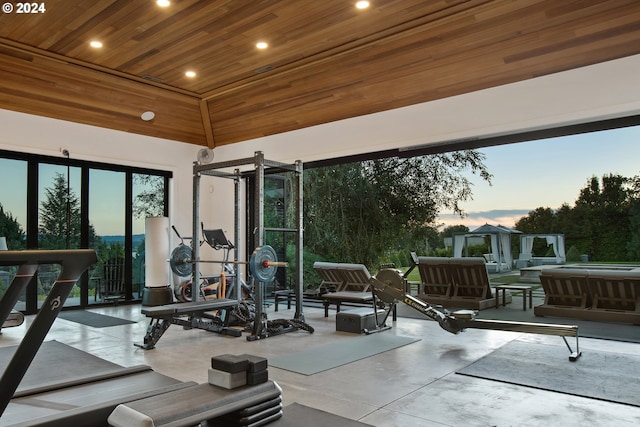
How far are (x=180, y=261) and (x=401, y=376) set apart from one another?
154 inches

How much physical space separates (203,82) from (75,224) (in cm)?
356

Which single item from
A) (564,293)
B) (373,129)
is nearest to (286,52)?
(373,129)

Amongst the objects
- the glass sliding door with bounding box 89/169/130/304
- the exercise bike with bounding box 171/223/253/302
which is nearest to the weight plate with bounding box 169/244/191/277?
the exercise bike with bounding box 171/223/253/302

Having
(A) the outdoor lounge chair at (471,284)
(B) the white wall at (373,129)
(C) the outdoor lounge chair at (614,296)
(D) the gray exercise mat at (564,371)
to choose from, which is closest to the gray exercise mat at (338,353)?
(D) the gray exercise mat at (564,371)

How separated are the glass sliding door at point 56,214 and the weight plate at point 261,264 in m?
4.48

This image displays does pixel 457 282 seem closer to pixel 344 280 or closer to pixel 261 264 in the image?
pixel 344 280

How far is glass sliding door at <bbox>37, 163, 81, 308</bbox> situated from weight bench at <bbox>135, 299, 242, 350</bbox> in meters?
3.39

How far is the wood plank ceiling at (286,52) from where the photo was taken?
5.37m

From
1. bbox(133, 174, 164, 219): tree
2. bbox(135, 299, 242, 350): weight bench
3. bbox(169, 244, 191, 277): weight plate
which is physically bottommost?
bbox(135, 299, 242, 350): weight bench

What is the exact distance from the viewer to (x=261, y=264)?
593cm

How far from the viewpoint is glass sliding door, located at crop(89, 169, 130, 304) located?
8891 mm

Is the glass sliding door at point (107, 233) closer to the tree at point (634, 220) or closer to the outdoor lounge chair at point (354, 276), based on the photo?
the outdoor lounge chair at point (354, 276)

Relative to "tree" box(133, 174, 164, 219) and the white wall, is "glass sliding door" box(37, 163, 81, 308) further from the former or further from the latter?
"tree" box(133, 174, 164, 219)

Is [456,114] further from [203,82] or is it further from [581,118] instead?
[203,82]
